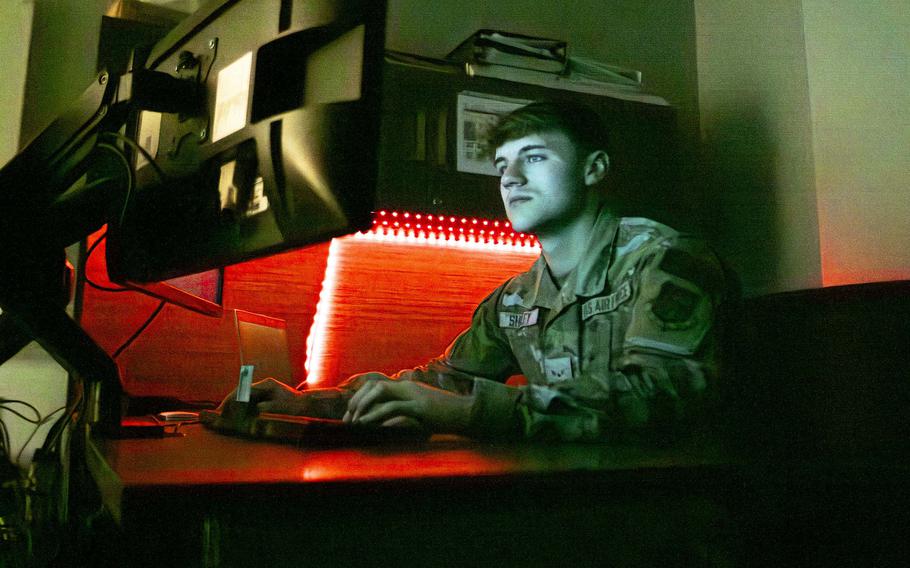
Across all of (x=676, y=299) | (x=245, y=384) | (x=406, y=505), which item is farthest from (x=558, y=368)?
(x=406, y=505)

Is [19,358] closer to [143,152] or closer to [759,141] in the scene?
[143,152]

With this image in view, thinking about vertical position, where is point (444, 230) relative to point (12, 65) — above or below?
below

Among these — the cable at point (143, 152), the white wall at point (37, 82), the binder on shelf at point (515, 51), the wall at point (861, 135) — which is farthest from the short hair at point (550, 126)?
the white wall at point (37, 82)

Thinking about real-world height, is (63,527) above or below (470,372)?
below

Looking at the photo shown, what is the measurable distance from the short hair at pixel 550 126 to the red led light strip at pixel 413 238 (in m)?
0.17

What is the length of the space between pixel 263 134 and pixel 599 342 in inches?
34.5

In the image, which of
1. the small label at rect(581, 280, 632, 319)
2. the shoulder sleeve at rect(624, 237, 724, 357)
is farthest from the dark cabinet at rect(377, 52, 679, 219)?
the shoulder sleeve at rect(624, 237, 724, 357)

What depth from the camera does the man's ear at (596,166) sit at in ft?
4.73

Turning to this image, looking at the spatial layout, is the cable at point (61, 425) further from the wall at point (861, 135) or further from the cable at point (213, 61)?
the wall at point (861, 135)

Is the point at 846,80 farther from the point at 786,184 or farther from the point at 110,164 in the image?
the point at 110,164

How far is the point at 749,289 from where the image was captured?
171 cm

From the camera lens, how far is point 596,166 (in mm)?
1462

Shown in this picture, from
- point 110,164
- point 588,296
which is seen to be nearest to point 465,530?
point 110,164

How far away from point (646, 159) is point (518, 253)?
41 cm
